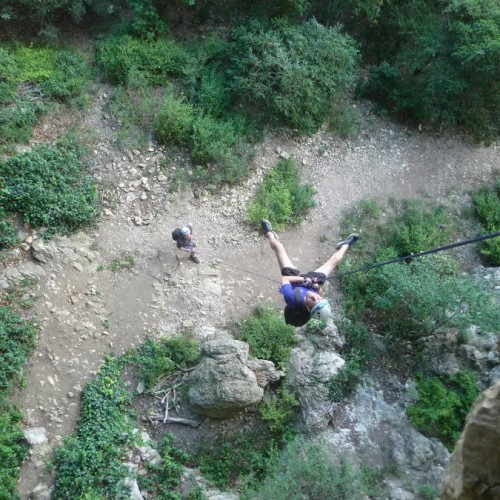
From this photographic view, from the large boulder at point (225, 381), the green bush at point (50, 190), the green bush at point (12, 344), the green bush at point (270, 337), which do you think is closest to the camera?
the green bush at point (12, 344)

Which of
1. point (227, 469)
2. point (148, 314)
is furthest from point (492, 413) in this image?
point (148, 314)

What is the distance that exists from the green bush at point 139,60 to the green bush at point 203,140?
932 millimetres

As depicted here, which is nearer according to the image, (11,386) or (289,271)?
(11,386)

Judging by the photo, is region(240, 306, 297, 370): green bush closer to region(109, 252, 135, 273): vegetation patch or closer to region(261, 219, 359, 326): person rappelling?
region(261, 219, 359, 326): person rappelling

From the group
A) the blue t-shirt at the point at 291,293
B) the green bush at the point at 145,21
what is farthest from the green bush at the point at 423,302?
the green bush at the point at 145,21

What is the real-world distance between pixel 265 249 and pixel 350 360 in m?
3.67

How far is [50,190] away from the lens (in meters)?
10.9

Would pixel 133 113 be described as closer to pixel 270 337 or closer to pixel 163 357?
pixel 163 357

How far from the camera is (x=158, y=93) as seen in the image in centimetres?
1298

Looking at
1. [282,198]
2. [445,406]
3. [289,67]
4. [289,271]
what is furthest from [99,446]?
[289,67]

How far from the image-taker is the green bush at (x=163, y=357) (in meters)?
9.95

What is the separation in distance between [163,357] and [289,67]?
824cm

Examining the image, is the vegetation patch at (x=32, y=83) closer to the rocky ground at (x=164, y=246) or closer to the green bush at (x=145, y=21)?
the rocky ground at (x=164, y=246)

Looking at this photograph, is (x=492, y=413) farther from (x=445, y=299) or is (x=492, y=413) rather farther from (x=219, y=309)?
(x=219, y=309)
